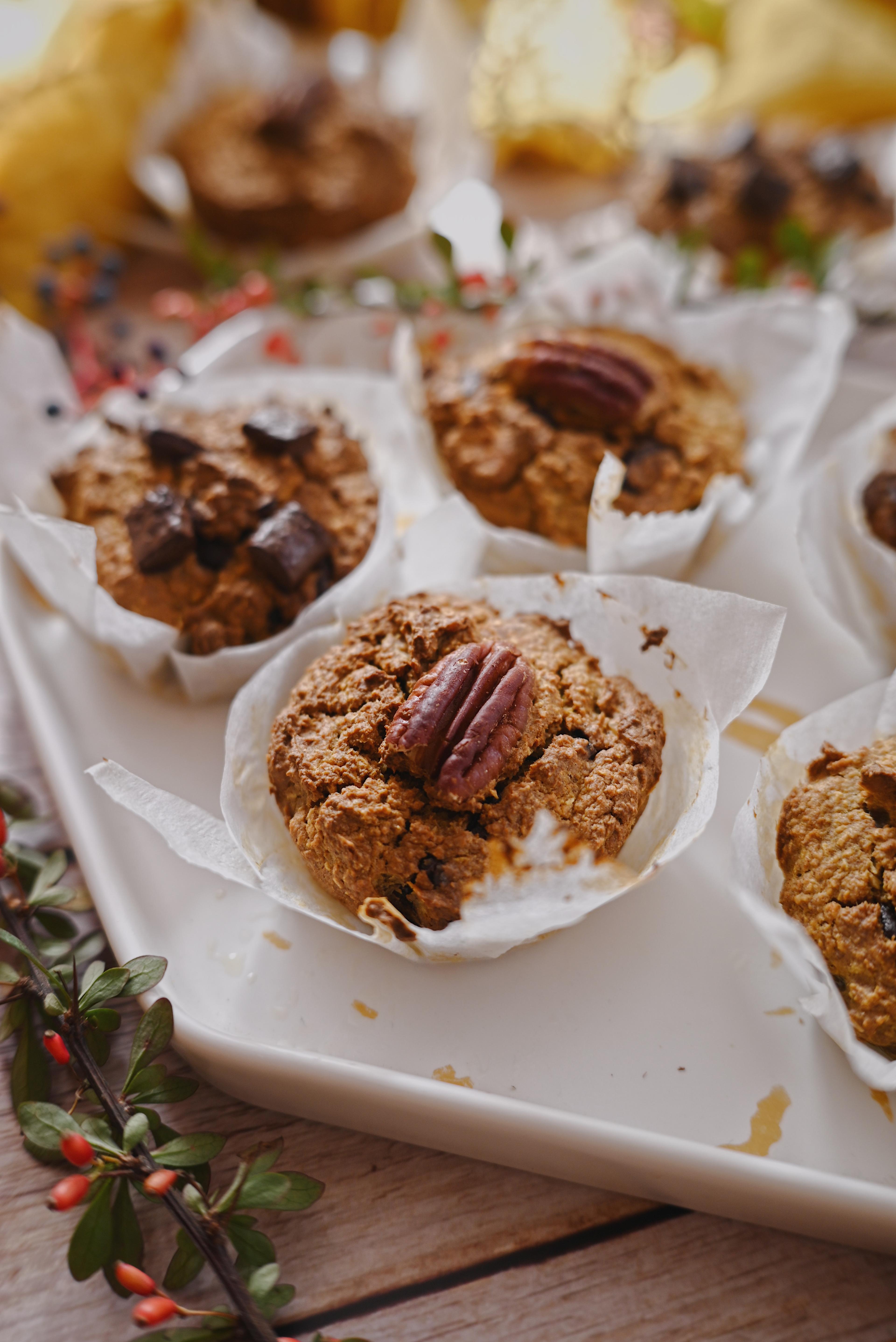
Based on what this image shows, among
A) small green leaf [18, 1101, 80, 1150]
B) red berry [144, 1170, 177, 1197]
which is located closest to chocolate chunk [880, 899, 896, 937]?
red berry [144, 1170, 177, 1197]

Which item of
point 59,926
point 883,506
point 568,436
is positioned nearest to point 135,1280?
point 59,926

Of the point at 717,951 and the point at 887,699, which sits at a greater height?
the point at 887,699

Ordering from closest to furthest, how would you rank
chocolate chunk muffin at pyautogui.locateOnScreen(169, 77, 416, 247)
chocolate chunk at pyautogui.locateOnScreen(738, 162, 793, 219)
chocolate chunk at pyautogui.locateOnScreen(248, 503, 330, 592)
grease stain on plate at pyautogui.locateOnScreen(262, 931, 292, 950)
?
grease stain on plate at pyautogui.locateOnScreen(262, 931, 292, 950)
chocolate chunk at pyautogui.locateOnScreen(248, 503, 330, 592)
chocolate chunk at pyautogui.locateOnScreen(738, 162, 793, 219)
chocolate chunk muffin at pyautogui.locateOnScreen(169, 77, 416, 247)

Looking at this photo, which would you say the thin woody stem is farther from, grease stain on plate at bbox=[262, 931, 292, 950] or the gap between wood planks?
grease stain on plate at bbox=[262, 931, 292, 950]

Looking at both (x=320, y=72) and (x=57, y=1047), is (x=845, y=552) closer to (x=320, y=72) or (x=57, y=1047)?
(x=57, y=1047)

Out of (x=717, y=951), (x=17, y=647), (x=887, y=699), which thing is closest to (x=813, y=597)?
(x=887, y=699)

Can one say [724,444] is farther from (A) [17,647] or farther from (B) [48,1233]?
(B) [48,1233]
